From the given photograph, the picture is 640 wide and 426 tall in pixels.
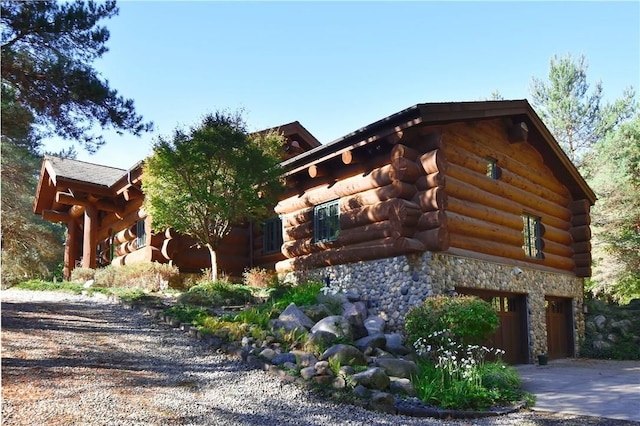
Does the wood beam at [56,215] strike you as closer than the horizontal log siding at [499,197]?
No

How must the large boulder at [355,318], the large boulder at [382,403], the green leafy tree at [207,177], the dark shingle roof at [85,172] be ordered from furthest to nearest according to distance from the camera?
1. the dark shingle roof at [85,172]
2. the green leafy tree at [207,177]
3. the large boulder at [355,318]
4. the large boulder at [382,403]

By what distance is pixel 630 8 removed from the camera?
13297 mm

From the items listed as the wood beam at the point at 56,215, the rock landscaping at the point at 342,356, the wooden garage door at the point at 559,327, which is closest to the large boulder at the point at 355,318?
the rock landscaping at the point at 342,356

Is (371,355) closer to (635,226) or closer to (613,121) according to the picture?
(635,226)

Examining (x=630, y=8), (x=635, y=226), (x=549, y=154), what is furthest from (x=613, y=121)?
(x=630, y=8)

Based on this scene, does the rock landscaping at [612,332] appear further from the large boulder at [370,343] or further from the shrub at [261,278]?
the large boulder at [370,343]

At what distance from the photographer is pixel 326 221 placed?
1627cm

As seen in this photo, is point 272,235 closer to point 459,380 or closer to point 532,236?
point 532,236

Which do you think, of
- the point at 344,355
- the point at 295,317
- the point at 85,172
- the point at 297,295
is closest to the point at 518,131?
the point at 297,295

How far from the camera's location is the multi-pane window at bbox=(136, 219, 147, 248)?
20328 millimetres

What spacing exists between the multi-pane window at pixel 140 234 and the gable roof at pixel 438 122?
21.4 feet

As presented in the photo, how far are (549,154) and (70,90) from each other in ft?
50.8

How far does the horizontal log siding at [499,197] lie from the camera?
14820mm

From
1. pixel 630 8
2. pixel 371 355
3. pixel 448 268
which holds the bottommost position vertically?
pixel 371 355
